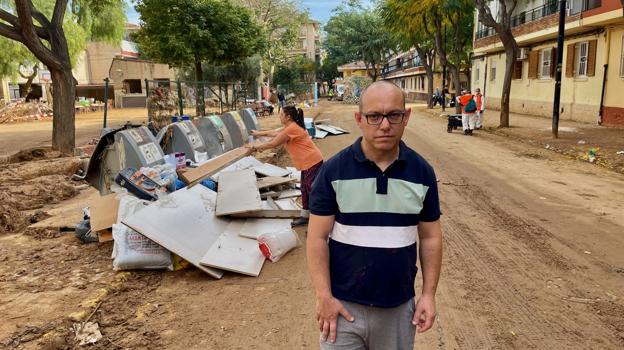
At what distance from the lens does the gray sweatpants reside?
2.02 meters

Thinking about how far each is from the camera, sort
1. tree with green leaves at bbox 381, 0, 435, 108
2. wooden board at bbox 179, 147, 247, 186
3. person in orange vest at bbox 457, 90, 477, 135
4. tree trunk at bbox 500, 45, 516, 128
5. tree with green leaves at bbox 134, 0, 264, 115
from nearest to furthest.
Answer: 1. wooden board at bbox 179, 147, 247, 186
2. person in orange vest at bbox 457, 90, 477, 135
3. tree trunk at bbox 500, 45, 516, 128
4. tree with green leaves at bbox 134, 0, 264, 115
5. tree with green leaves at bbox 381, 0, 435, 108

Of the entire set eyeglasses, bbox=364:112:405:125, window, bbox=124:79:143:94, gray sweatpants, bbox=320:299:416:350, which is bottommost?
gray sweatpants, bbox=320:299:416:350

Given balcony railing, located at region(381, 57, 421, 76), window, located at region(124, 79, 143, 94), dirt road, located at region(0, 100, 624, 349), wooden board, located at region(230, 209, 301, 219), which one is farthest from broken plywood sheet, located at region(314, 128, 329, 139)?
balcony railing, located at region(381, 57, 421, 76)

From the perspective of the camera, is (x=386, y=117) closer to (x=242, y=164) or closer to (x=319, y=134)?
(x=242, y=164)

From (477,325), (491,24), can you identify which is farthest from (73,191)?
(491,24)

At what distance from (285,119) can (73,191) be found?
15.7ft

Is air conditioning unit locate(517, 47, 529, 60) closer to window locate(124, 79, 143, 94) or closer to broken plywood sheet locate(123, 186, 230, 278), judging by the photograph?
broken plywood sheet locate(123, 186, 230, 278)

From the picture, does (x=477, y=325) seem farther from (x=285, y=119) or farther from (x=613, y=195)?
(x=613, y=195)

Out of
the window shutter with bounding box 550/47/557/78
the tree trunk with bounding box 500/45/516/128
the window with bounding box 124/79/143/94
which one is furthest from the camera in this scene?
the window with bounding box 124/79/143/94

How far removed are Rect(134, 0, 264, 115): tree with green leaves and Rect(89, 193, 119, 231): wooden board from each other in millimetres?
16844

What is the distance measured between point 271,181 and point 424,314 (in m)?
5.77

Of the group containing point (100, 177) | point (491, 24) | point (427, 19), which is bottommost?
point (100, 177)

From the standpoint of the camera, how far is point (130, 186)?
20.1 feet

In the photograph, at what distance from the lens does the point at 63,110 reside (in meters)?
13.4
